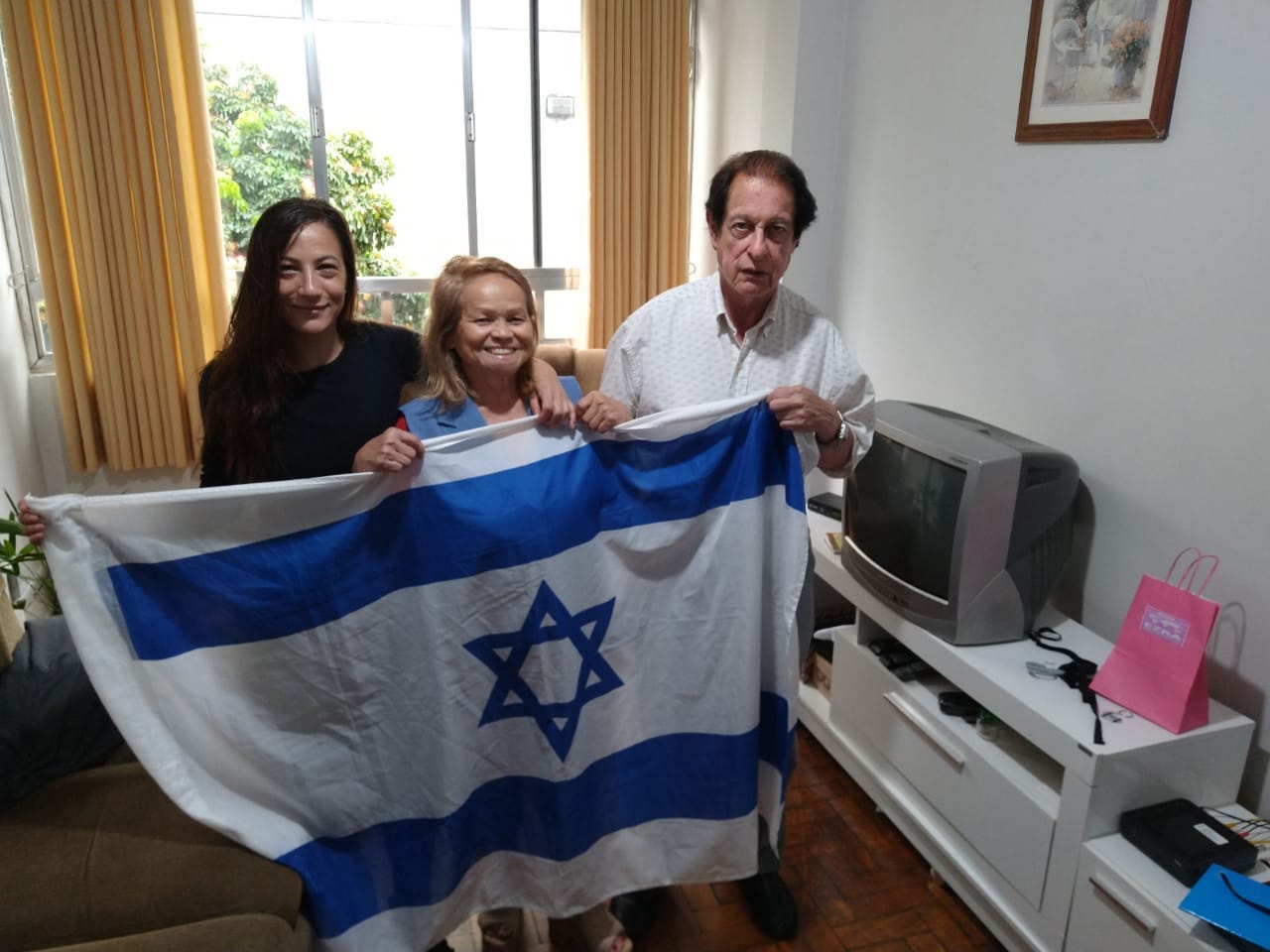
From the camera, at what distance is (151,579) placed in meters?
1.27

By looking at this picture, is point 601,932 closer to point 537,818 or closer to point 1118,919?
point 537,818

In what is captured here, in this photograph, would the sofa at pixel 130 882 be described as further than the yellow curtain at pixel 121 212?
No

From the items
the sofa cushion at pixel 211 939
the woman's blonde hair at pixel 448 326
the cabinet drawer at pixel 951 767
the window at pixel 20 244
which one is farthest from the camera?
the window at pixel 20 244

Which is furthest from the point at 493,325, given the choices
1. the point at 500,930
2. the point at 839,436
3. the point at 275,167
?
the point at 275,167

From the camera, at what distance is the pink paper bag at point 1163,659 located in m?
1.58

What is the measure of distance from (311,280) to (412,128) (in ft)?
8.71

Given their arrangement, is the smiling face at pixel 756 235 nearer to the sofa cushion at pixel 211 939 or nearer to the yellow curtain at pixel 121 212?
the sofa cushion at pixel 211 939

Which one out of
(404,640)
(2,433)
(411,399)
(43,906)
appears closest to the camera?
(43,906)

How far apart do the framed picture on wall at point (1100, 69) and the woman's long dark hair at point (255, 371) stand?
1.75 m

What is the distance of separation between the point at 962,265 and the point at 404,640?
1.90 metres

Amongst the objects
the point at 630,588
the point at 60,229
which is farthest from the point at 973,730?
the point at 60,229

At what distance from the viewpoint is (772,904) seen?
1889mm

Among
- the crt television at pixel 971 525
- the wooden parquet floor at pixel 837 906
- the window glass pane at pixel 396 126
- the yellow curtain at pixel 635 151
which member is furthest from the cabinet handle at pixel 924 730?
the window glass pane at pixel 396 126

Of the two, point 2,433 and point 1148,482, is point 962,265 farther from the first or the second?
point 2,433
